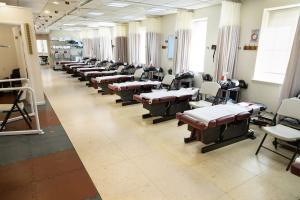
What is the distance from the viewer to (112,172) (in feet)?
8.36

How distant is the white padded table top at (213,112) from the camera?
2.98 m

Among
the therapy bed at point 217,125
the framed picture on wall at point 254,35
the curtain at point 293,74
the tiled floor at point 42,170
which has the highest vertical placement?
the framed picture on wall at point 254,35

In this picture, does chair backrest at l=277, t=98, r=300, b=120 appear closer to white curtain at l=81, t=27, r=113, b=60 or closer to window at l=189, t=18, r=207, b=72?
window at l=189, t=18, r=207, b=72

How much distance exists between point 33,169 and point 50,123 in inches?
66.3

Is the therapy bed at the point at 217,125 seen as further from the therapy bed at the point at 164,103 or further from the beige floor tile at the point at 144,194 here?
the beige floor tile at the point at 144,194

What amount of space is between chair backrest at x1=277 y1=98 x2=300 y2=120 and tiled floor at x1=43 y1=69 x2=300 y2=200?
0.68 m

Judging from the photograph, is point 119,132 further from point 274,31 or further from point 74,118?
point 274,31

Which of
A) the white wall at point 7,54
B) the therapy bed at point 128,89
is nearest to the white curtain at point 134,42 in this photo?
the therapy bed at point 128,89

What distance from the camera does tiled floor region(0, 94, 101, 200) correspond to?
7.16ft

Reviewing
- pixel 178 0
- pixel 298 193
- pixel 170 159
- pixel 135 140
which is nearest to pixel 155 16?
pixel 178 0

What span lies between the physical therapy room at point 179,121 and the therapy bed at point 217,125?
19mm

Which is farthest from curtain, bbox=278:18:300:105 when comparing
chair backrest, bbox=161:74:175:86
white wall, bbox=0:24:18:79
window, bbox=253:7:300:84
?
white wall, bbox=0:24:18:79

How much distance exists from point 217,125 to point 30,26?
5.00 metres

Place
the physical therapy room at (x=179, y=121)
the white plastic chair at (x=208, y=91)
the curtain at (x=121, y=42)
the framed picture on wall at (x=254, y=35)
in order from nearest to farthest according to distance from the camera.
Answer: the physical therapy room at (x=179, y=121) → the white plastic chair at (x=208, y=91) → the framed picture on wall at (x=254, y=35) → the curtain at (x=121, y=42)
